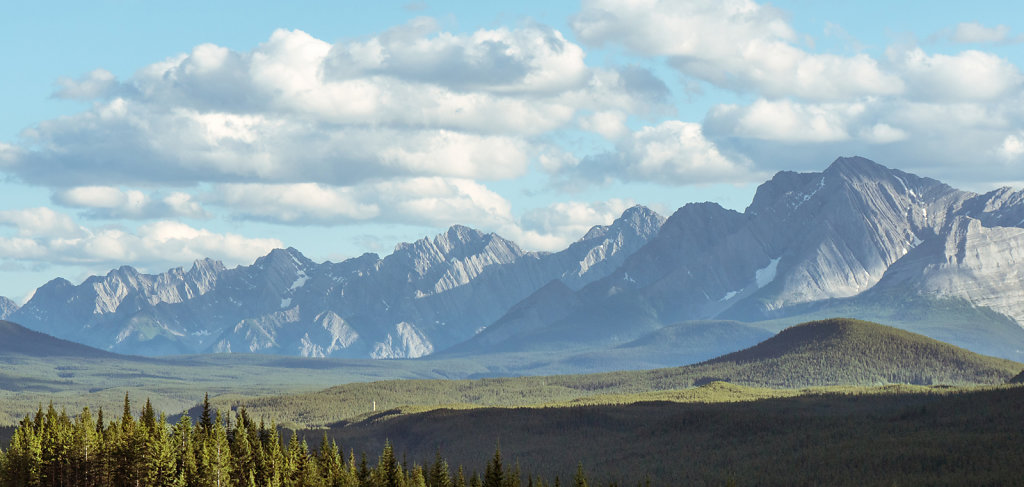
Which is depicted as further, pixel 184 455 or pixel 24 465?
pixel 24 465

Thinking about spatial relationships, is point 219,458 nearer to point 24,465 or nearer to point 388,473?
point 388,473

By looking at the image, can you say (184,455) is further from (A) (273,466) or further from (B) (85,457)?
(B) (85,457)

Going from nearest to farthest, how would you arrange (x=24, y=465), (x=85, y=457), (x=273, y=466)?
1. (x=85, y=457)
2. (x=24, y=465)
3. (x=273, y=466)

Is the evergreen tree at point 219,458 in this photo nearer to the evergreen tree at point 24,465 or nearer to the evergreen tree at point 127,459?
the evergreen tree at point 127,459

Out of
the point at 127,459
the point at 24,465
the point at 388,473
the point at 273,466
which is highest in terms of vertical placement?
the point at 127,459

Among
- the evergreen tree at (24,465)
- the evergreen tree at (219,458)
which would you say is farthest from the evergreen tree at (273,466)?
the evergreen tree at (24,465)

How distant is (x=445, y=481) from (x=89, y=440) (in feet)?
155

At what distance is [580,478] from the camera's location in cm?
16650

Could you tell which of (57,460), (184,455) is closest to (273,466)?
(184,455)

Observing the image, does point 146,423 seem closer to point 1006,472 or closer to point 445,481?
point 445,481

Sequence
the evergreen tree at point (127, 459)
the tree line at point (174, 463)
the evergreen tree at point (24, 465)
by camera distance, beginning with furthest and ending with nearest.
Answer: the evergreen tree at point (24, 465)
the evergreen tree at point (127, 459)
the tree line at point (174, 463)

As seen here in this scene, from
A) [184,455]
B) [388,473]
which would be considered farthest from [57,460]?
[388,473]

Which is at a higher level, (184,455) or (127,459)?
(184,455)

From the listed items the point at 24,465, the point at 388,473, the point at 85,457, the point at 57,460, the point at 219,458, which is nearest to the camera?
the point at 219,458
